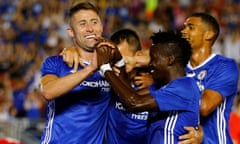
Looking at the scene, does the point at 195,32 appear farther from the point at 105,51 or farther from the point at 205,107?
the point at 105,51

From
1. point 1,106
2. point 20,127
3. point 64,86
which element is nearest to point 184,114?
point 64,86

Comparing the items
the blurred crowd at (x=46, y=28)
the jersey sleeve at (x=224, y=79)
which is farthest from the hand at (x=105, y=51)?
the blurred crowd at (x=46, y=28)

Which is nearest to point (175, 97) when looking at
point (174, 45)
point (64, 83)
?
point (174, 45)

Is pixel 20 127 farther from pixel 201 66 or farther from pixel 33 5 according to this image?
pixel 33 5

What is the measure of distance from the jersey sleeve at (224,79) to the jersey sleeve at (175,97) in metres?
0.97

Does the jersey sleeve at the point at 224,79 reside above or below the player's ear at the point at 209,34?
below

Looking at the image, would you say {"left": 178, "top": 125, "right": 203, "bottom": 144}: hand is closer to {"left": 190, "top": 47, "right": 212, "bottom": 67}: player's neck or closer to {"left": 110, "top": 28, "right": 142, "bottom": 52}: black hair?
{"left": 190, "top": 47, "right": 212, "bottom": 67}: player's neck

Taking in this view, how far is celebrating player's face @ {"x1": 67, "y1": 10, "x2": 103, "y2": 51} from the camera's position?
5.48 meters

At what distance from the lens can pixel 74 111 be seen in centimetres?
550

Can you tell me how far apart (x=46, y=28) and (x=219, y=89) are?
10131 millimetres

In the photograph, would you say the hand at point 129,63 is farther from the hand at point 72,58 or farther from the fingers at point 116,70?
the hand at point 72,58

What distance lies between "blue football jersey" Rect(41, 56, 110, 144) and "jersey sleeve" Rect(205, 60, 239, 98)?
3.71 ft

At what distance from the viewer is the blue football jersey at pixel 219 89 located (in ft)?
19.7

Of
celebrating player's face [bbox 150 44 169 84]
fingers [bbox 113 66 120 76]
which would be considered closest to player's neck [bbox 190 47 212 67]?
fingers [bbox 113 66 120 76]
